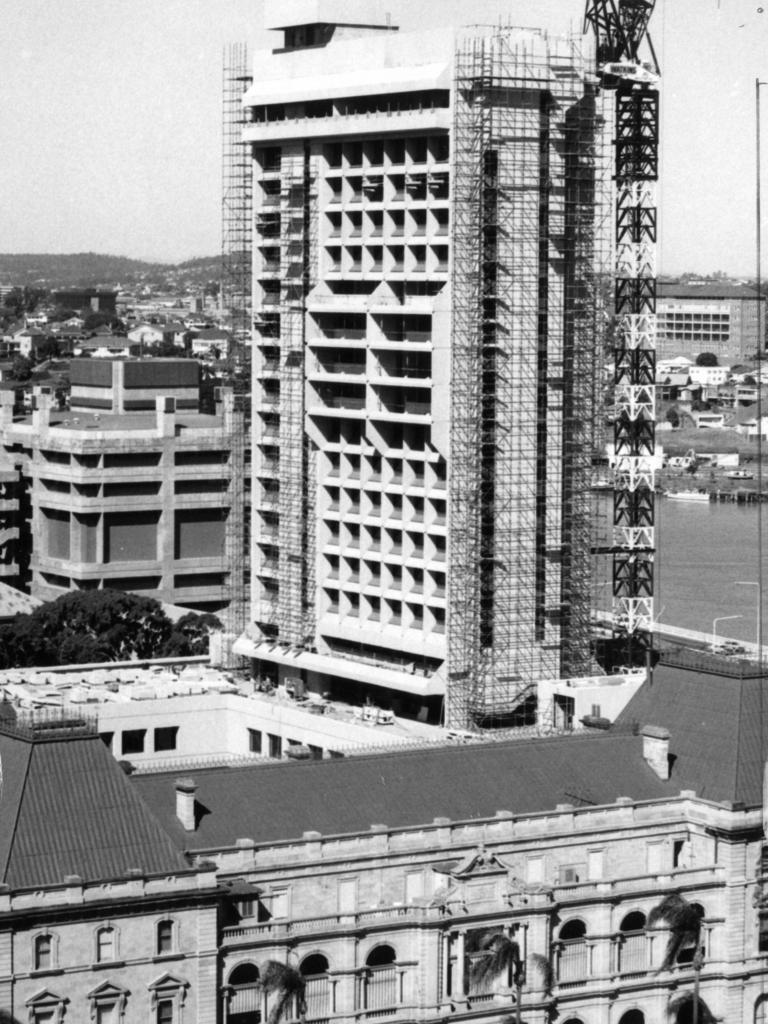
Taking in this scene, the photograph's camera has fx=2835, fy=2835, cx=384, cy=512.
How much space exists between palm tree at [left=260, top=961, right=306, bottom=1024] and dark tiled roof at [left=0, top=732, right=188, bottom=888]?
13.0 ft

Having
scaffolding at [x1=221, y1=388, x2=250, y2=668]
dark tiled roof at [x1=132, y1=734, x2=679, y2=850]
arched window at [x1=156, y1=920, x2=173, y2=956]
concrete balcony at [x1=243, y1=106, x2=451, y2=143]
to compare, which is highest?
concrete balcony at [x1=243, y1=106, x2=451, y2=143]

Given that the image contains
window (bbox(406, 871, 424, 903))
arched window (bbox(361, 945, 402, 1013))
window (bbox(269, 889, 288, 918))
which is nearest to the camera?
window (bbox(269, 889, 288, 918))

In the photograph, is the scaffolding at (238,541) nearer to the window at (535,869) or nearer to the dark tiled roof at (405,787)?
the dark tiled roof at (405,787)

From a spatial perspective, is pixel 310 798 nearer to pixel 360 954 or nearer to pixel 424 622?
pixel 360 954

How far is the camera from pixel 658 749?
296 ft

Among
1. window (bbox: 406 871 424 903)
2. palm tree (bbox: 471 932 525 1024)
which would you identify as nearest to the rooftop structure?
window (bbox: 406 871 424 903)

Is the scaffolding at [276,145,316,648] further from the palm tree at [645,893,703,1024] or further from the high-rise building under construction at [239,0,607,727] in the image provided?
the palm tree at [645,893,703,1024]

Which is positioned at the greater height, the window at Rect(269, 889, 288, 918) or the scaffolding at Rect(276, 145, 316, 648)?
the scaffolding at Rect(276, 145, 316, 648)

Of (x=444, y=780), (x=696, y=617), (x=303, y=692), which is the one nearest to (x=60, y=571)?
(x=696, y=617)

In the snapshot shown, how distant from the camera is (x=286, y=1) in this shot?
128375mm

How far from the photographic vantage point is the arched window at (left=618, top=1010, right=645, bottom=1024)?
8556 cm

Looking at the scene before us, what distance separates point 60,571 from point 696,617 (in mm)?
41589

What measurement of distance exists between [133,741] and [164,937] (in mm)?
43417

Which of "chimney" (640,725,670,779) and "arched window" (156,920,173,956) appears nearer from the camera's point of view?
"arched window" (156,920,173,956)
